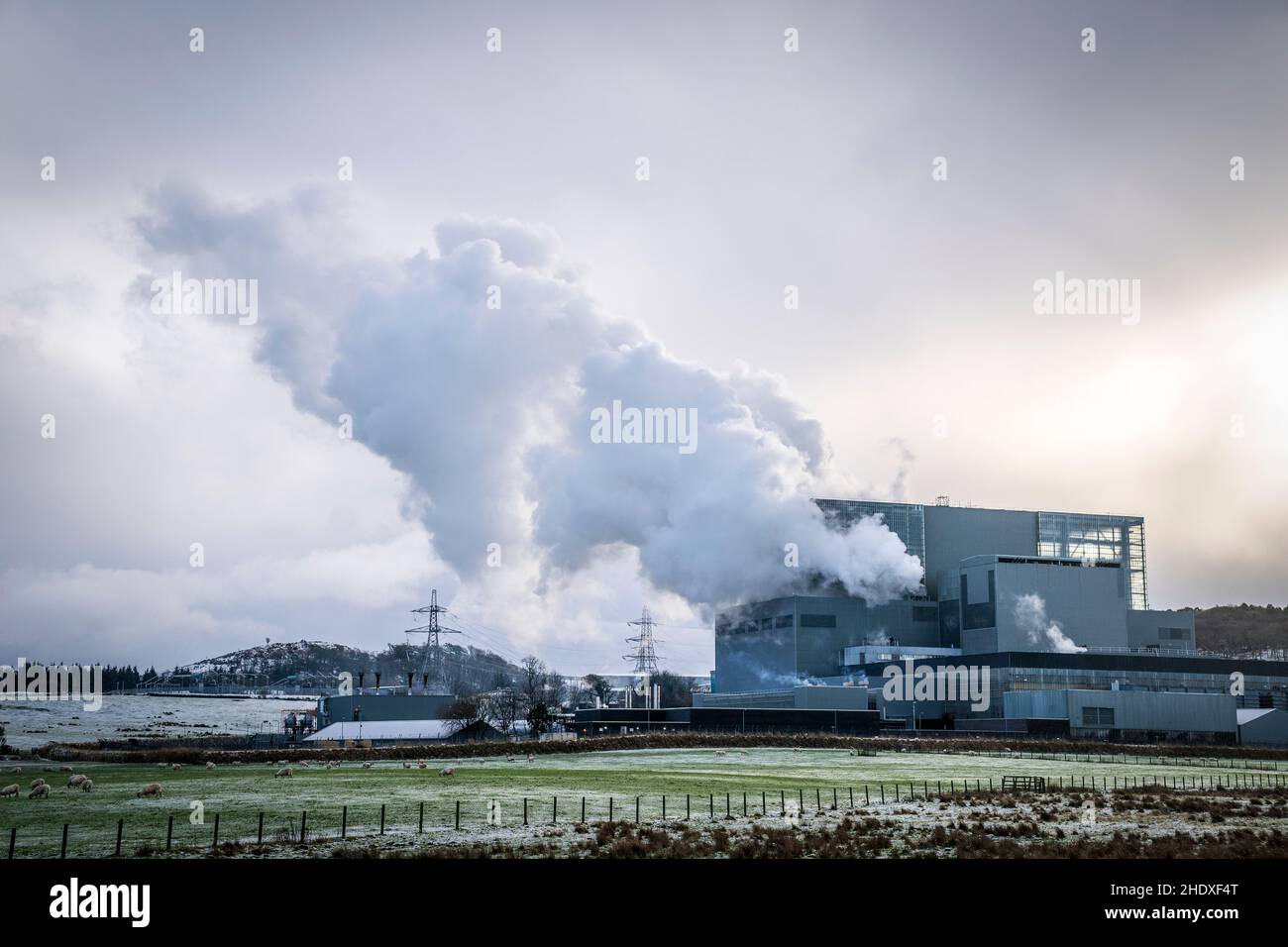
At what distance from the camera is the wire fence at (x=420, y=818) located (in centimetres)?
3409

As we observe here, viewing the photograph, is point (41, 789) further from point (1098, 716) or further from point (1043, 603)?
point (1043, 603)

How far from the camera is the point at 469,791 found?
54.1 metres

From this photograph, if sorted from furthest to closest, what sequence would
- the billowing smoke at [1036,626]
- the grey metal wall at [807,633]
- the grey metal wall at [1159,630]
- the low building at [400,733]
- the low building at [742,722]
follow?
the grey metal wall at [1159,630]
the grey metal wall at [807,633]
the billowing smoke at [1036,626]
the low building at [742,722]
the low building at [400,733]

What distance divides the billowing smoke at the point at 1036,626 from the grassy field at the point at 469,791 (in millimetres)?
58489

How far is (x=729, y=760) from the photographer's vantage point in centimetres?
8869

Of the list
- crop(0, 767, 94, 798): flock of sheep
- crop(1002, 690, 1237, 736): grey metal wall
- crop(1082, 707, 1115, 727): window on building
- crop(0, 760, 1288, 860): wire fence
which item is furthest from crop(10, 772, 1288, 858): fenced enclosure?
crop(1002, 690, 1237, 736): grey metal wall

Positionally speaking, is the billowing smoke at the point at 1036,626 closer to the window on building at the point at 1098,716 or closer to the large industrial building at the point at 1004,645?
the large industrial building at the point at 1004,645

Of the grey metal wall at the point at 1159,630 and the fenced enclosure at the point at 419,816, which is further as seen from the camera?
the grey metal wall at the point at 1159,630

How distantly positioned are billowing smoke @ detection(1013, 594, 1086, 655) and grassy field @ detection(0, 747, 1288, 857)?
58489mm

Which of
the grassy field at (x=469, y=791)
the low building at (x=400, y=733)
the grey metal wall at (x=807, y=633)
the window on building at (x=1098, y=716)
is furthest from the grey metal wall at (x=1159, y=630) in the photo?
the low building at (x=400, y=733)

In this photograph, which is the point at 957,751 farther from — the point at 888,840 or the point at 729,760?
the point at 888,840

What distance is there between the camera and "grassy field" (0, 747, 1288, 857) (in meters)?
38.2

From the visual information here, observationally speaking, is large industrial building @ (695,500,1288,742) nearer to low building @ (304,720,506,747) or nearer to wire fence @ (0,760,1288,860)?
low building @ (304,720,506,747)
